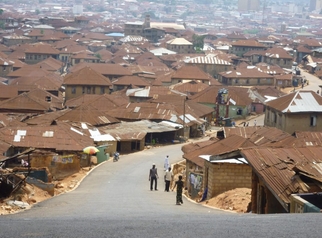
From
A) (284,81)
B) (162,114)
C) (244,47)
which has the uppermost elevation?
(162,114)

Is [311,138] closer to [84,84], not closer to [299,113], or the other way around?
[299,113]

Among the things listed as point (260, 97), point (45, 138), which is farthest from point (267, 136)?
point (260, 97)

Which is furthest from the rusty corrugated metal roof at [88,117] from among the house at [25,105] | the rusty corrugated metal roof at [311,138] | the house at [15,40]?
the house at [15,40]

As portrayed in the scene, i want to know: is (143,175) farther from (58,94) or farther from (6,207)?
(58,94)

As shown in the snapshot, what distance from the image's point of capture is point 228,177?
1928 cm

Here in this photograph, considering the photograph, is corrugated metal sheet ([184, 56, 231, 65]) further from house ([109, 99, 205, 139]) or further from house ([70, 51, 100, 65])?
house ([109, 99, 205, 139])

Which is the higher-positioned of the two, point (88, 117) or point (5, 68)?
point (88, 117)

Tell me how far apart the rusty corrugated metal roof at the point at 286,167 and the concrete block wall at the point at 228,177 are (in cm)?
223

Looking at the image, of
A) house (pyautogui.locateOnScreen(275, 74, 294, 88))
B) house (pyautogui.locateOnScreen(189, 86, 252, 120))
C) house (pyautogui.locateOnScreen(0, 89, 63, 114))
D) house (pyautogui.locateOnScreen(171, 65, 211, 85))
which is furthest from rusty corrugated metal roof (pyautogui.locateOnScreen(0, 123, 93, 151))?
house (pyautogui.locateOnScreen(275, 74, 294, 88))

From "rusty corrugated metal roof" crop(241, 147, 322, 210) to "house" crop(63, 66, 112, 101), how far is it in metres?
38.2

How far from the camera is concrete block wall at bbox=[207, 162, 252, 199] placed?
19219 millimetres

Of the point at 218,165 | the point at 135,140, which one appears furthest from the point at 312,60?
the point at 218,165

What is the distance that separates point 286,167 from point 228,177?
13.8 feet

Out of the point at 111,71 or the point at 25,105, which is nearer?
the point at 25,105
